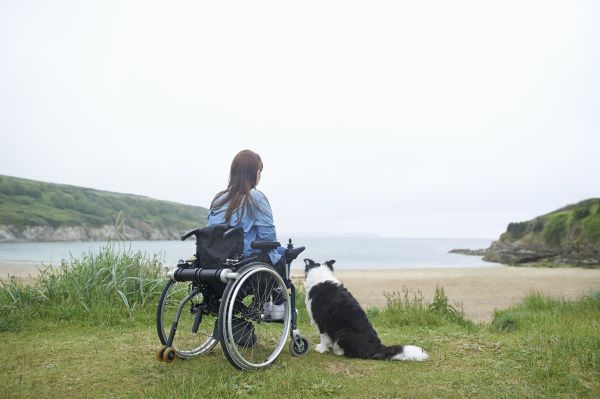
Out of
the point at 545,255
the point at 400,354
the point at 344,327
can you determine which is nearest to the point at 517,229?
the point at 545,255

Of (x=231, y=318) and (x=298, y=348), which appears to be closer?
(x=231, y=318)

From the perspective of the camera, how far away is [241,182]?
3395 millimetres

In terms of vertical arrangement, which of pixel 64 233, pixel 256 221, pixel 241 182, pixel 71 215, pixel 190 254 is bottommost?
pixel 190 254

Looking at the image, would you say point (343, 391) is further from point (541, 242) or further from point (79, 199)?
point (79, 199)

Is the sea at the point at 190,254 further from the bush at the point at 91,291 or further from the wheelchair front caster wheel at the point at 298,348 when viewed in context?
the wheelchair front caster wheel at the point at 298,348

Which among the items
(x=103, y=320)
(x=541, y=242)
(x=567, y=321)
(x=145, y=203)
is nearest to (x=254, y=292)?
(x=103, y=320)

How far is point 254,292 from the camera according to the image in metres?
3.19

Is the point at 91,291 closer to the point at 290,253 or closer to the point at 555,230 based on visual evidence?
the point at 290,253

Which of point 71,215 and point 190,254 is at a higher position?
point 71,215

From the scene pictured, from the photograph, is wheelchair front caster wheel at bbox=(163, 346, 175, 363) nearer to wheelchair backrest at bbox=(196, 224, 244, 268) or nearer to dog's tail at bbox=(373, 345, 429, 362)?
wheelchair backrest at bbox=(196, 224, 244, 268)

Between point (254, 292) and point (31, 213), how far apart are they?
224 feet

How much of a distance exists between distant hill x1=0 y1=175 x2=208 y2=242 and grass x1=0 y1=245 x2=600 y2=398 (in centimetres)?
4928

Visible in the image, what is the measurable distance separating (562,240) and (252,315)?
31.2 m

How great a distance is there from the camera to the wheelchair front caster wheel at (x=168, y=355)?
3076 mm
